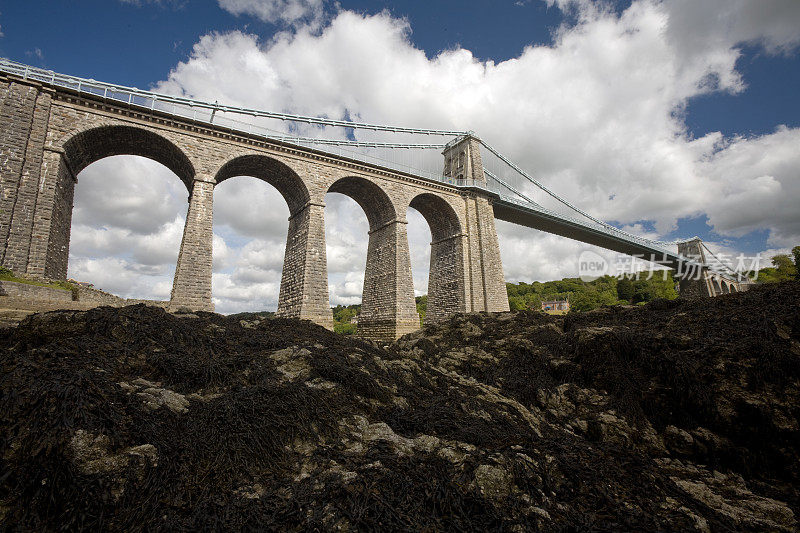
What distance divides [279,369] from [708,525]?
14.7 feet

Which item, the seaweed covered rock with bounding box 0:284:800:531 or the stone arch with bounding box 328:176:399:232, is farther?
the stone arch with bounding box 328:176:399:232

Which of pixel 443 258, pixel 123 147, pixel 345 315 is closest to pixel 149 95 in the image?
pixel 123 147

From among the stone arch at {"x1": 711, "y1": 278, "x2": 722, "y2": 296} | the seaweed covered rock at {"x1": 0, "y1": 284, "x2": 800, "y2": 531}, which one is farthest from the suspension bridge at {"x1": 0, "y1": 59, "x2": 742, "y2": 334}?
the stone arch at {"x1": 711, "y1": 278, "x2": 722, "y2": 296}

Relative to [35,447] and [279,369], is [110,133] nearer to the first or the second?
[279,369]

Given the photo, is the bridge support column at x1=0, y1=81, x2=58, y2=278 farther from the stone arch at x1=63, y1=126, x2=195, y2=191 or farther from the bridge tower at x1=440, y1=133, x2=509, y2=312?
the bridge tower at x1=440, y1=133, x2=509, y2=312

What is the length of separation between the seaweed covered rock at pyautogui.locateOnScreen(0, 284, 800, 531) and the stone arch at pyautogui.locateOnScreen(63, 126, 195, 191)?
1251 cm

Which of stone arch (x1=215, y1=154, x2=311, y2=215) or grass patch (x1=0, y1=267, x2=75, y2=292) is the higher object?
stone arch (x1=215, y1=154, x2=311, y2=215)

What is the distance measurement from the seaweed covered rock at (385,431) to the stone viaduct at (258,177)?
10488 mm

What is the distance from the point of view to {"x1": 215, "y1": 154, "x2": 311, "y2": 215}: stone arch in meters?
17.1

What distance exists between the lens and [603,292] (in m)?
70.2

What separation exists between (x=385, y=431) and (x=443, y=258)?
2133cm

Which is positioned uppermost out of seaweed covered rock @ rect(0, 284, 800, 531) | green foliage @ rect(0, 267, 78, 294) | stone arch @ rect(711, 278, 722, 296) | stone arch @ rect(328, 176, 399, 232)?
stone arch @ rect(328, 176, 399, 232)

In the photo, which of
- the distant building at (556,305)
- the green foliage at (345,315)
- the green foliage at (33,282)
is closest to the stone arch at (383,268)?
the green foliage at (33,282)

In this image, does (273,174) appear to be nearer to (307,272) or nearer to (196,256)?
(307,272)
